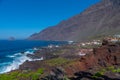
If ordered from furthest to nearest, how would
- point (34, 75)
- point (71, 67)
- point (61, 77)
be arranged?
point (34, 75) < point (71, 67) < point (61, 77)

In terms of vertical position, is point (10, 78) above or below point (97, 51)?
below

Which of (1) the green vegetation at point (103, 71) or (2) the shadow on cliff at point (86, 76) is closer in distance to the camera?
(2) the shadow on cliff at point (86, 76)

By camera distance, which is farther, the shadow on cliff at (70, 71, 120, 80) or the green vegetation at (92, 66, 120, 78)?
the green vegetation at (92, 66, 120, 78)

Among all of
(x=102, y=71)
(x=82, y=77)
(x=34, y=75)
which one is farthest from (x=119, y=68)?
(x=34, y=75)

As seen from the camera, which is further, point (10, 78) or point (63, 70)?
point (10, 78)

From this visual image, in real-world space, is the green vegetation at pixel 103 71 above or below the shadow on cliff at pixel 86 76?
above

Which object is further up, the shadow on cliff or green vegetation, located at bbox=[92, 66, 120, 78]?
green vegetation, located at bbox=[92, 66, 120, 78]

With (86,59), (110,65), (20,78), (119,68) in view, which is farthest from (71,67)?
(20,78)

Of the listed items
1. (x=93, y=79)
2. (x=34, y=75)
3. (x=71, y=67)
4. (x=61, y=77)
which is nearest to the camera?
(x=93, y=79)

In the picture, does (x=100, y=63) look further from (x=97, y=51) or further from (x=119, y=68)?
(x=119, y=68)

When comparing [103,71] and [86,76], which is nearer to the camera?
[103,71]

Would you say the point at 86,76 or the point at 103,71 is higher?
the point at 103,71
